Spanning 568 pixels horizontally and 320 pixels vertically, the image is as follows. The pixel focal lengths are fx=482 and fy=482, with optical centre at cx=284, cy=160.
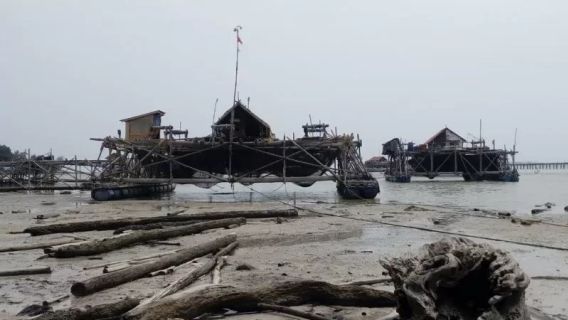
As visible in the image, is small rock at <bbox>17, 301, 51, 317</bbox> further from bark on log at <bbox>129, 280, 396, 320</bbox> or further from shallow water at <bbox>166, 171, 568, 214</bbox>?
shallow water at <bbox>166, 171, 568, 214</bbox>

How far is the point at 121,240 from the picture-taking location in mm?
9750

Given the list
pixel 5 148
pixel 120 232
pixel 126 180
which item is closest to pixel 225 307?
pixel 120 232

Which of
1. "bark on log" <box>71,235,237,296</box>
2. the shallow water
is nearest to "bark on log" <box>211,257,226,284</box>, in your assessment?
"bark on log" <box>71,235,237,296</box>

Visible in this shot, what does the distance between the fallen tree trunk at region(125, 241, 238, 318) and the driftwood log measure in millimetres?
2385

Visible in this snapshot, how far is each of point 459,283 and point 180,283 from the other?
3294 mm

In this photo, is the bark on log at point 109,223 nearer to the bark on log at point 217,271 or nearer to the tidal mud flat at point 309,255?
the tidal mud flat at point 309,255

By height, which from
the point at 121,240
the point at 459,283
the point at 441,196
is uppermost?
the point at 459,283

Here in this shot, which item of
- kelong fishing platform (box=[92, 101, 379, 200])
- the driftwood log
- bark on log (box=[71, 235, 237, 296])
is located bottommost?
bark on log (box=[71, 235, 237, 296])

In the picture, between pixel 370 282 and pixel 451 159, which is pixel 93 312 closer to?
pixel 370 282

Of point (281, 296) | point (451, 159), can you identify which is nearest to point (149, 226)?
point (281, 296)

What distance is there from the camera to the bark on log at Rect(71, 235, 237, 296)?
231 inches

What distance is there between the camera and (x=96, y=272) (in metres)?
7.53

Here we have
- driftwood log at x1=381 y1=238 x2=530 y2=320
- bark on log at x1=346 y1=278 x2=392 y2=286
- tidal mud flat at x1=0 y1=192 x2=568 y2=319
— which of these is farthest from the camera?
bark on log at x1=346 y1=278 x2=392 y2=286

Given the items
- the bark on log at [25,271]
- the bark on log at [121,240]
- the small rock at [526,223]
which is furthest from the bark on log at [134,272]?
the small rock at [526,223]
